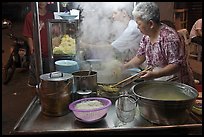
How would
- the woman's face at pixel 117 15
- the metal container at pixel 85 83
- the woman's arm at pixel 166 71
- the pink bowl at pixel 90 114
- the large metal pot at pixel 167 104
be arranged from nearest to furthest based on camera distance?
the large metal pot at pixel 167 104, the pink bowl at pixel 90 114, the metal container at pixel 85 83, the woman's arm at pixel 166 71, the woman's face at pixel 117 15

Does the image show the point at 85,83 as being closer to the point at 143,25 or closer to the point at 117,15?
the point at 143,25

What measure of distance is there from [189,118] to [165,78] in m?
0.70

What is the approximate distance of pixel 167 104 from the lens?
1379 millimetres

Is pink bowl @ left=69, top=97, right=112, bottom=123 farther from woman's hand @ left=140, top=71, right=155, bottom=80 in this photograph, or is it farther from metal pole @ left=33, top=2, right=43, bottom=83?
metal pole @ left=33, top=2, right=43, bottom=83

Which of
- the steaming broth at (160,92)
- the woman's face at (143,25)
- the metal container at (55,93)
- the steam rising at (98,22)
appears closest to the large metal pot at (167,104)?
the steaming broth at (160,92)

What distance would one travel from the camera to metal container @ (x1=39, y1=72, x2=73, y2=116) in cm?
155

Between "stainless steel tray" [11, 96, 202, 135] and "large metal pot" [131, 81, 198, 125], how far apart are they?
0.04 meters

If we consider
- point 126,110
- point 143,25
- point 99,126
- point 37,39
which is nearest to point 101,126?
point 99,126

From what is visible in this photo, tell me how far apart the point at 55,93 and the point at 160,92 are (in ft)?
2.32

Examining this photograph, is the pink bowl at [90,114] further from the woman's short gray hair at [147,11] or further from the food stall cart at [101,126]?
the woman's short gray hair at [147,11]

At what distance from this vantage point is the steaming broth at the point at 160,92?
165 cm

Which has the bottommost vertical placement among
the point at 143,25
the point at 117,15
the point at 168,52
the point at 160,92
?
the point at 160,92

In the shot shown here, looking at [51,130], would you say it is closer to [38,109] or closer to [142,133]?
[38,109]

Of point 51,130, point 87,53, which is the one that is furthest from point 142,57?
point 51,130
